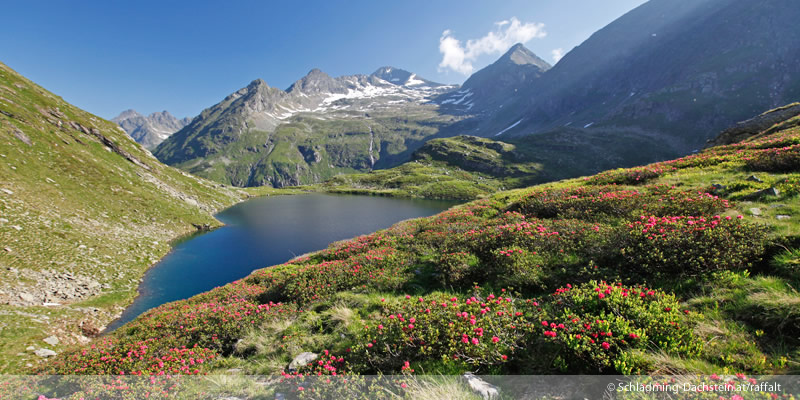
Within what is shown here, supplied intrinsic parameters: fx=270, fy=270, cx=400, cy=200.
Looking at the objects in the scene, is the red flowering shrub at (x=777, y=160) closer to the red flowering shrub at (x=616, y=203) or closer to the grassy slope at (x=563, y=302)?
the grassy slope at (x=563, y=302)

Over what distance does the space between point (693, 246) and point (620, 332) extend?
429 centimetres

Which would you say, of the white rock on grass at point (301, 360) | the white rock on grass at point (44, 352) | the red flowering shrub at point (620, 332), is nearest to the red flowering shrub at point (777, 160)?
the red flowering shrub at point (620, 332)

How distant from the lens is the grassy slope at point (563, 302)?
4844 mm

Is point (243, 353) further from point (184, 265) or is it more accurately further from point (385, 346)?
point (184, 265)

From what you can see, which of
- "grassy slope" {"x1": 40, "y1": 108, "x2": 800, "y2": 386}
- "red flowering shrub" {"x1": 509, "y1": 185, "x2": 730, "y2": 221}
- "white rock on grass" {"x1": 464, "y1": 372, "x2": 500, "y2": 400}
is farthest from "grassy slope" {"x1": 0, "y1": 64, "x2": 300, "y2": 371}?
"red flowering shrub" {"x1": 509, "y1": 185, "x2": 730, "y2": 221}

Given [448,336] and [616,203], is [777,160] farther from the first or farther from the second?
[448,336]

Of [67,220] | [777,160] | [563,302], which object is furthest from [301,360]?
[67,220]

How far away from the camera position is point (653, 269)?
705cm

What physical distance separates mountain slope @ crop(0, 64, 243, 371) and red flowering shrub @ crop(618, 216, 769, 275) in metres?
28.2

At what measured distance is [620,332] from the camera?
4848 millimetres

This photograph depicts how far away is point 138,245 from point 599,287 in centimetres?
5584

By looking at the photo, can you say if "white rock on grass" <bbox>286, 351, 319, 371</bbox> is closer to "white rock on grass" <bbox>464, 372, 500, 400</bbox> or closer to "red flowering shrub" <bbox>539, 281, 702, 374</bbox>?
"white rock on grass" <bbox>464, 372, 500, 400</bbox>

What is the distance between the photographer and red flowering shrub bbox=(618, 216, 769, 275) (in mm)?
6598

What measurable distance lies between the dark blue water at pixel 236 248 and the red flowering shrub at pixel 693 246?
36.4 m
